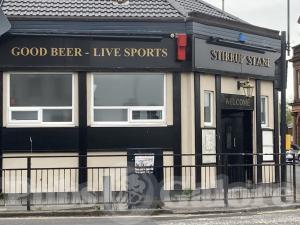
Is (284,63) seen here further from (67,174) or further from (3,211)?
(3,211)

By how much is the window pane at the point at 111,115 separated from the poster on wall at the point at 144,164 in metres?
3.06

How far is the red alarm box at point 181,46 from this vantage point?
15.8 m

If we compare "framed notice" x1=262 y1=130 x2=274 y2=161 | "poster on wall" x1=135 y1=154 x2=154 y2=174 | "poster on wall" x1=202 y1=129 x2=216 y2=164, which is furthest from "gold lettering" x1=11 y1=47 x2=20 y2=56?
"framed notice" x1=262 y1=130 x2=274 y2=161

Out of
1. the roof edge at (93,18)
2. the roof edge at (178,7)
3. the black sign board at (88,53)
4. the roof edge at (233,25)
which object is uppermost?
the roof edge at (178,7)

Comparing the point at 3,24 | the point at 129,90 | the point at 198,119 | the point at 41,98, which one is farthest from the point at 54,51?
the point at 198,119

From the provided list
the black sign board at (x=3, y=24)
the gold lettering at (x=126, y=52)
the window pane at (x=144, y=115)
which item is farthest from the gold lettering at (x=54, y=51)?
the window pane at (x=144, y=115)

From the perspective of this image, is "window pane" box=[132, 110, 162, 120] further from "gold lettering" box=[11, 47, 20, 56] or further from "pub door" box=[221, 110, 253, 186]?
"gold lettering" box=[11, 47, 20, 56]

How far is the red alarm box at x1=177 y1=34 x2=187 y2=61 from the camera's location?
51.8 feet

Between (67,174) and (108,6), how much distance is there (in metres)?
4.79

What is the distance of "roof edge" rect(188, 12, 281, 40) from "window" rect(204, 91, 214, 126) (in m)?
1.92

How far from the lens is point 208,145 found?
16453mm

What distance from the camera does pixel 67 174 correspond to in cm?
1492

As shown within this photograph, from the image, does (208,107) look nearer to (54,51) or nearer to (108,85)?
(108,85)

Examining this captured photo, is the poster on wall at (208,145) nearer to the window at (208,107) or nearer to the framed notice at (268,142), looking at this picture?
the window at (208,107)
